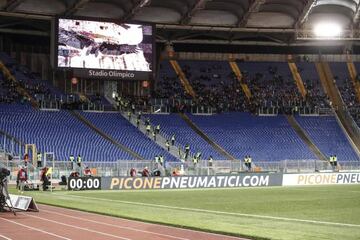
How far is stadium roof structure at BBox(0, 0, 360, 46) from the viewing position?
55562 mm

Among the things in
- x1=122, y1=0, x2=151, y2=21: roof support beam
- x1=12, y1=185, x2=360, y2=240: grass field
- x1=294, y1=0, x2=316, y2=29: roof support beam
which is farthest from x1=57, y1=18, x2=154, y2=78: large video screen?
x1=12, y1=185, x2=360, y2=240: grass field

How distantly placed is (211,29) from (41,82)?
17.3 meters

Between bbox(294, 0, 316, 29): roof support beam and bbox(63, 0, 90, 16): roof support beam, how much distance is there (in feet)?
65.0

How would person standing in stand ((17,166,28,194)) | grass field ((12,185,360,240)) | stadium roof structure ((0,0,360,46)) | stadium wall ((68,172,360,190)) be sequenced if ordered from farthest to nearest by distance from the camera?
stadium roof structure ((0,0,360,46)), stadium wall ((68,172,360,190)), person standing in stand ((17,166,28,194)), grass field ((12,185,360,240))

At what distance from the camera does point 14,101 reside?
58.3 metres

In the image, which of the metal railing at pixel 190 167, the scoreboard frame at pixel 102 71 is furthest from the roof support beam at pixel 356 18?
the scoreboard frame at pixel 102 71

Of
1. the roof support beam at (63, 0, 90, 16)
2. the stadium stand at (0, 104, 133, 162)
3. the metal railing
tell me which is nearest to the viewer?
Result: the metal railing

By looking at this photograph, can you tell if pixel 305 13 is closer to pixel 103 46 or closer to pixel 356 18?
pixel 356 18

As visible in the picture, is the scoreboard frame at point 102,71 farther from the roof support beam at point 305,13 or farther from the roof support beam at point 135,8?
the roof support beam at point 305,13

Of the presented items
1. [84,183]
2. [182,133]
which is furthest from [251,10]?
[84,183]

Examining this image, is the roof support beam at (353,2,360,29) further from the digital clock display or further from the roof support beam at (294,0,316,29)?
the digital clock display

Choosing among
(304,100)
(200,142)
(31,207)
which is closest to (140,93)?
(200,142)

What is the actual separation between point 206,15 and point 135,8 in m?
8.27

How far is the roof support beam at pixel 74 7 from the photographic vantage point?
53431 millimetres
